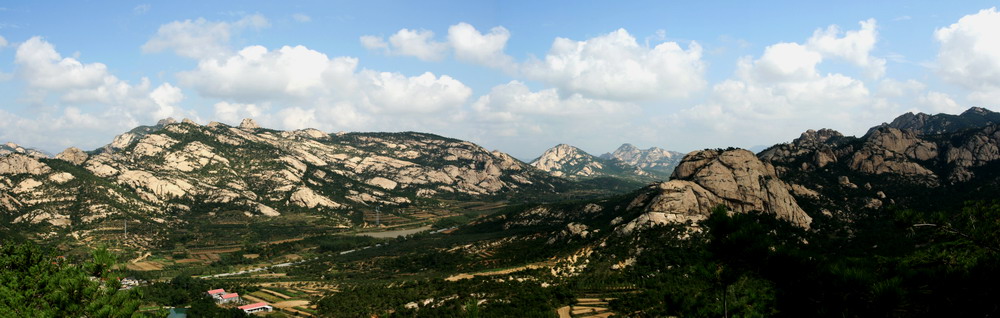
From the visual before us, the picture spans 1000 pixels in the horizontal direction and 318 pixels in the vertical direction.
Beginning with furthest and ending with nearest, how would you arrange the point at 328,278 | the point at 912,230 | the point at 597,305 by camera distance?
the point at 328,278 < the point at 597,305 < the point at 912,230

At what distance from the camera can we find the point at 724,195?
424 feet

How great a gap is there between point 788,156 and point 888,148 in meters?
30.6

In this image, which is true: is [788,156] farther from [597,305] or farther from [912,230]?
[912,230]

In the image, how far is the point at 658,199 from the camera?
129m

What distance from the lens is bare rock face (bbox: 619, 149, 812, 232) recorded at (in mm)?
125312

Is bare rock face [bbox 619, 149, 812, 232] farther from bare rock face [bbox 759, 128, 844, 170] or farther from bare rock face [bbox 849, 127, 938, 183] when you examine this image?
bare rock face [bbox 849, 127, 938, 183]

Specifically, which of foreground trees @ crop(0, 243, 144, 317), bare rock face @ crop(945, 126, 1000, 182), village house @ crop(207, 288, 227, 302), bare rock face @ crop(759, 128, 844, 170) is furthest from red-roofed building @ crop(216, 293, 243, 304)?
bare rock face @ crop(945, 126, 1000, 182)

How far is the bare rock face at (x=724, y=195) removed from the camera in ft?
411

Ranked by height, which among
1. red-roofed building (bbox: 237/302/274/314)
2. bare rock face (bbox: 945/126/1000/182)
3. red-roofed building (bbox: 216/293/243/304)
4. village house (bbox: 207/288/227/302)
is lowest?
red-roofed building (bbox: 237/302/274/314)

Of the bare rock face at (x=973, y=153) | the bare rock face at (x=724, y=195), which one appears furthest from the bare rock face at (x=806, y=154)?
the bare rock face at (x=973, y=153)

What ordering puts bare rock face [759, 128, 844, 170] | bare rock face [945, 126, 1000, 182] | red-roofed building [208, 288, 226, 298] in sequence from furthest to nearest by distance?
bare rock face [759, 128, 844, 170], bare rock face [945, 126, 1000, 182], red-roofed building [208, 288, 226, 298]

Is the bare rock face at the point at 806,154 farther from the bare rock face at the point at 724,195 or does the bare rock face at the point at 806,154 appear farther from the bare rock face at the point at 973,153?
the bare rock face at the point at 973,153

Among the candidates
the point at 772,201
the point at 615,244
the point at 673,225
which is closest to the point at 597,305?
the point at 615,244

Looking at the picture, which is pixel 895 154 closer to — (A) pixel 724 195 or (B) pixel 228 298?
(A) pixel 724 195
